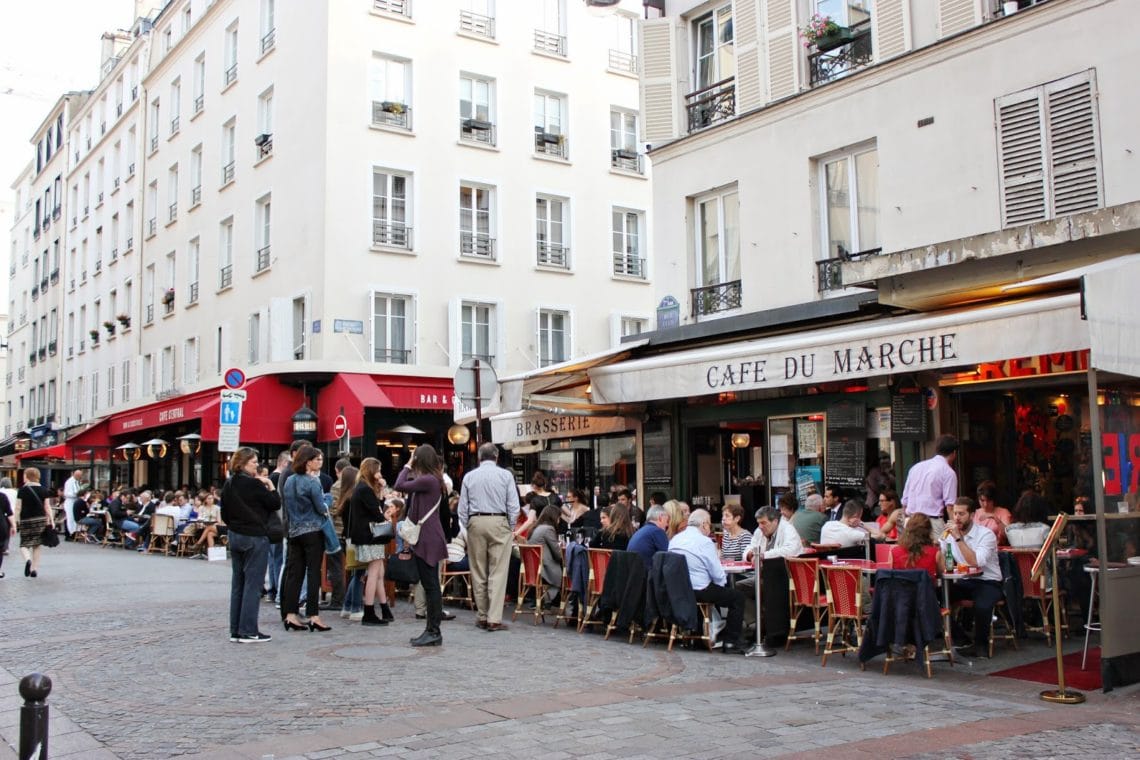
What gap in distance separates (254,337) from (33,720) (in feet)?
79.1

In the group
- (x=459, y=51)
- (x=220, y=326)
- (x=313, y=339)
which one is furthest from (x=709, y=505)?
(x=220, y=326)

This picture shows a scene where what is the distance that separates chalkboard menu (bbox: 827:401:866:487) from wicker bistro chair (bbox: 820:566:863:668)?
11.6 feet

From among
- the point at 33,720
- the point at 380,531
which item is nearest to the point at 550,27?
the point at 380,531

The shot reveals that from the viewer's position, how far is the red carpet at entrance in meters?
7.98

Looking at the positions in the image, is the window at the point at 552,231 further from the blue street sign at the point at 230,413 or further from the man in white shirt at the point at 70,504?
the man in white shirt at the point at 70,504

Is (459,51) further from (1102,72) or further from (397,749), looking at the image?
(397,749)

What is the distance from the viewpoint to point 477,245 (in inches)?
1048

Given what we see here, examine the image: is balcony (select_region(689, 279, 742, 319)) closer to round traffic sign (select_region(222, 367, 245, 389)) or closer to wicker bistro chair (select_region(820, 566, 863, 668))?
wicker bistro chair (select_region(820, 566, 863, 668))

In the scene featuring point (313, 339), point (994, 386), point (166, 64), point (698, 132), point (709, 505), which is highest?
point (166, 64)

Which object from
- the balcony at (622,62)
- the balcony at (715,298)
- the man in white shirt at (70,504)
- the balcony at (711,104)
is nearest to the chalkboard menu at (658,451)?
the balcony at (715,298)

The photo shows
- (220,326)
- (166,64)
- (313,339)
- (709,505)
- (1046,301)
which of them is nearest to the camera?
(1046,301)

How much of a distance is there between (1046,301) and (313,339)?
60.2 ft

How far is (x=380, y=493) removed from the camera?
1187 centimetres

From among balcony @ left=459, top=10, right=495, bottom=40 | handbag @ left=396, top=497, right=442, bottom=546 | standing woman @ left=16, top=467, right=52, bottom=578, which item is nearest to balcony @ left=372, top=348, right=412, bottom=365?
balcony @ left=459, top=10, right=495, bottom=40
